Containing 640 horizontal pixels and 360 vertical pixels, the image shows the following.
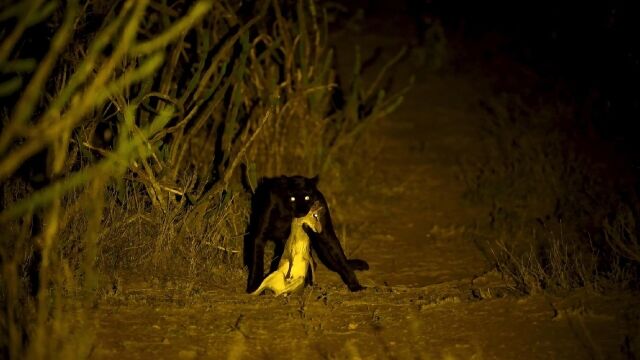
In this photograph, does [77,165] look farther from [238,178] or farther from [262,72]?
[262,72]

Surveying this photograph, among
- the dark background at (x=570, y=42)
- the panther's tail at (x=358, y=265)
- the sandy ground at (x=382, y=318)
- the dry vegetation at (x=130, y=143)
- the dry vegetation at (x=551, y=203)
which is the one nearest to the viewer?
the dry vegetation at (x=130, y=143)

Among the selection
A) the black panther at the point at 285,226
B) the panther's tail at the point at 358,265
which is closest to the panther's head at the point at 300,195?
the black panther at the point at 285,226

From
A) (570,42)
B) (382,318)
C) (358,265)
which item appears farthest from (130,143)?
(570,42)

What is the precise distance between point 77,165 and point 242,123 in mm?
1771

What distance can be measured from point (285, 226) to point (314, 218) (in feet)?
1.01

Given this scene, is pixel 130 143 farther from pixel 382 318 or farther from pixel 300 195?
pixel 382 318

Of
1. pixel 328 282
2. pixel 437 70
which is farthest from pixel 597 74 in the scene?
pixel 328 282

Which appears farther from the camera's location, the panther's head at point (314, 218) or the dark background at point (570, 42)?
the dark background at point (570, 42)

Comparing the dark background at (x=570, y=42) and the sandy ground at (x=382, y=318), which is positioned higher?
the dark background at (x=570, y=42)

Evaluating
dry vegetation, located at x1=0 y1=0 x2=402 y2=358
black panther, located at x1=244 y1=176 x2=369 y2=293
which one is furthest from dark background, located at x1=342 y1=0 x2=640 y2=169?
black panther, located at x1=244 y1=176 x2=369 y2=293

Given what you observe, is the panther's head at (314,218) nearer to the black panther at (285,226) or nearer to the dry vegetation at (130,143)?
the black panther at (285,226)

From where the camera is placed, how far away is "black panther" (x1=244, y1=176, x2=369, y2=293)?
5840mm

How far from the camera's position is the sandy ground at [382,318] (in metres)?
4.45

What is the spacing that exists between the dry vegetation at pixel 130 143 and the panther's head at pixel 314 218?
0.62m
